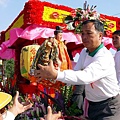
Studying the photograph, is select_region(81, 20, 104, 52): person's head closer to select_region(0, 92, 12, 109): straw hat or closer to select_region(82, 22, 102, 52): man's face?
select_region(82, 22, 102, 52): man's face

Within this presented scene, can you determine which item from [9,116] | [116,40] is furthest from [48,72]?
[116,40]

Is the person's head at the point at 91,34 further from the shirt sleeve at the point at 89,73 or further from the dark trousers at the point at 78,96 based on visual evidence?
the dark trousers at the point at 78,96

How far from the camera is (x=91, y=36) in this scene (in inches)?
Answer: 82.4

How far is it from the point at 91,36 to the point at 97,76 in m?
0.35

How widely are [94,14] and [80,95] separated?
11.7 feet

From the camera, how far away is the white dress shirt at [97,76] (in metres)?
1.80

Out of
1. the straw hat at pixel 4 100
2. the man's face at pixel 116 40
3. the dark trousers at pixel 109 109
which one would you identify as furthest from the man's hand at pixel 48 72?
the man's face at pixel 116 40

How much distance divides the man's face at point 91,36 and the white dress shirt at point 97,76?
63mm

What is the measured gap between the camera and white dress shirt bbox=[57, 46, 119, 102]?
1.80 meters

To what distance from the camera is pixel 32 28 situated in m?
6.23

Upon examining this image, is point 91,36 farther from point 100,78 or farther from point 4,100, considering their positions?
point 4,100

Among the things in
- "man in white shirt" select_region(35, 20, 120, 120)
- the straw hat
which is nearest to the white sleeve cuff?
the straw hat

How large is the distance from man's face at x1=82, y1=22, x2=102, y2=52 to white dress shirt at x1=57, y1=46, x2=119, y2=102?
0.06 meters

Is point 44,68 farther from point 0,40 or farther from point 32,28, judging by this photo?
point 0,40
